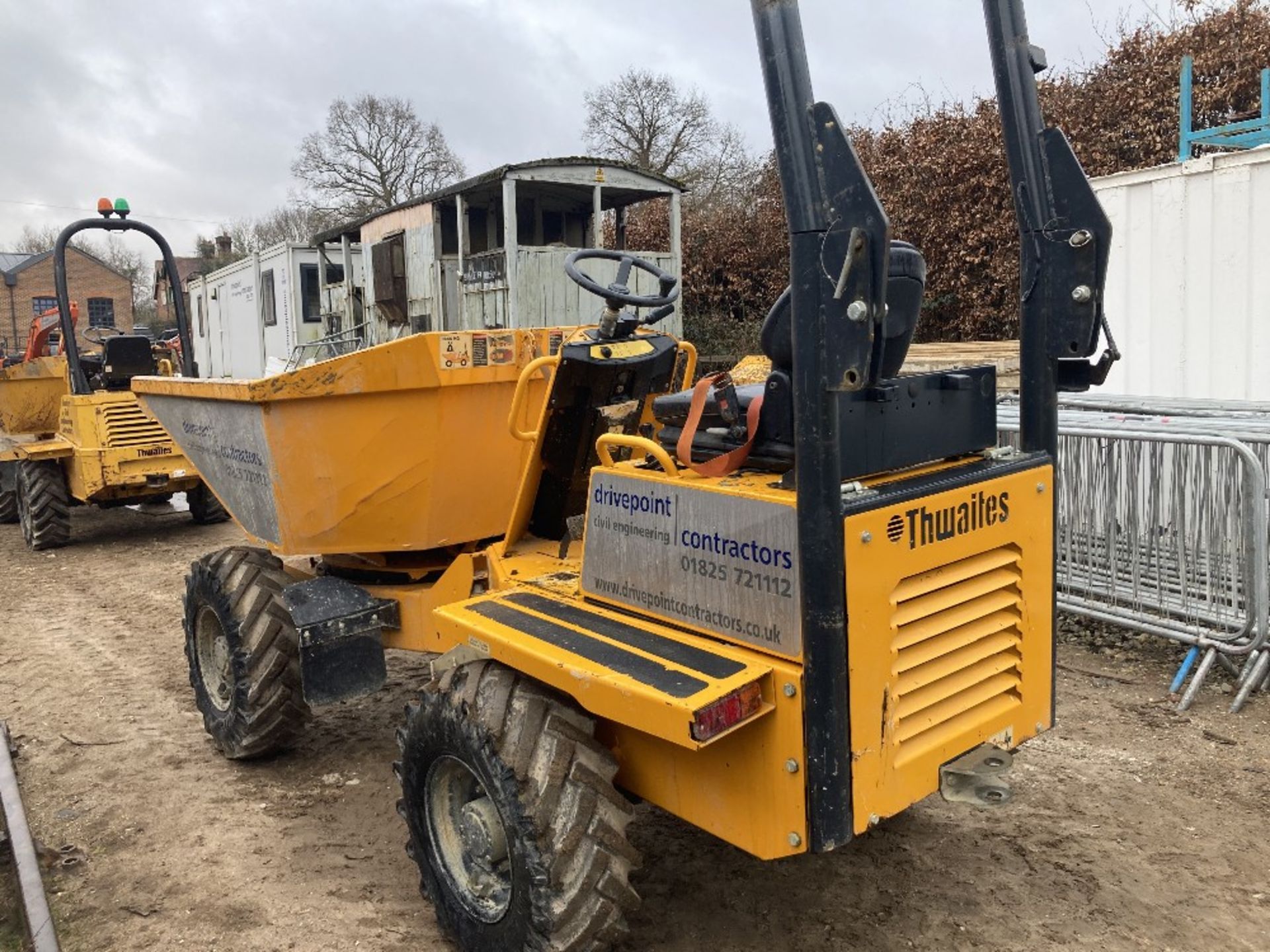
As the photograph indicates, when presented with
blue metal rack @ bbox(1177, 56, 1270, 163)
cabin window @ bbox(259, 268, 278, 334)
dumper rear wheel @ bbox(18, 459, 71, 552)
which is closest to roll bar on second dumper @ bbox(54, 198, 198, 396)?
dumper rear wheel @ bbox(18, 459, 71, 552)

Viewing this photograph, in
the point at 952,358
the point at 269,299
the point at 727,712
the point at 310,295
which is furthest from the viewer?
the point at 269,299

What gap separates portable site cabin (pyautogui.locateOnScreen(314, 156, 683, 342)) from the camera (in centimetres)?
1456

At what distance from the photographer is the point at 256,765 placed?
15.4 ft

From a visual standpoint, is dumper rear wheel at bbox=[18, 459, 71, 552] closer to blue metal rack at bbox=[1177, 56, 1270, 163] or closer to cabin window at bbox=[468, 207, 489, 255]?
cabin window at bbox=[468, 207, 489, 255]

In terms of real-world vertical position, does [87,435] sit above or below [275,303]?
below

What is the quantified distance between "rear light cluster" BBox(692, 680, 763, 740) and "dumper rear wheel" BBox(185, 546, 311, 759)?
8.02ft

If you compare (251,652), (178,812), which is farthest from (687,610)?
(178,812)

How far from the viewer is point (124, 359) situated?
10.3 m

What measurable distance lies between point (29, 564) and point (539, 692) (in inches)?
337

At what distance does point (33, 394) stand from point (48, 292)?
5325 cm

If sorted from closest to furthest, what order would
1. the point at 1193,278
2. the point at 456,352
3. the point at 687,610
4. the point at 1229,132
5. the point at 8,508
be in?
1. the point at 687,610
2. the point at 456,352
3. the point at 1193,278
4. the point at 1229,132
5. the point at 8,508

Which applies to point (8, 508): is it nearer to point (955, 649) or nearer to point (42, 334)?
point (42, 334)

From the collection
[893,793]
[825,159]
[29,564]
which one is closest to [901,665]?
[893,793]

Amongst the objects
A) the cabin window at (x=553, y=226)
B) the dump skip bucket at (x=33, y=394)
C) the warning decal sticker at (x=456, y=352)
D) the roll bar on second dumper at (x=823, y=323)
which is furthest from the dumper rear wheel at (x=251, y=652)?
the cabin window at (x=553, y=226)
